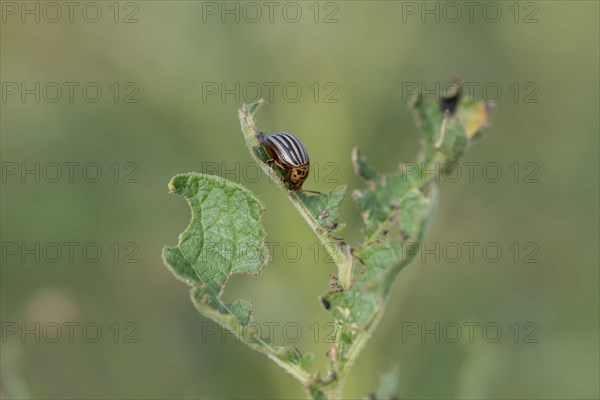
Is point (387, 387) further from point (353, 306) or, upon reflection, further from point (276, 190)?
point (276, 190)

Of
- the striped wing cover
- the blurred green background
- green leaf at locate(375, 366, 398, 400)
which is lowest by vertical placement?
the blurred green background

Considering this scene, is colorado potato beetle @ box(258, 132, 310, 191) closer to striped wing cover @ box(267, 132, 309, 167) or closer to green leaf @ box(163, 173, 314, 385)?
striped wing cover @ box(267, 132, 309, 167)

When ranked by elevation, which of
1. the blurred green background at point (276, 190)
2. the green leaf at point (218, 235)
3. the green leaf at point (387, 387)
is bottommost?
the blurred green background at point (276, 190)

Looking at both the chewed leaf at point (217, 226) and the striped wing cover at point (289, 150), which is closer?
the chewed leaf at point (217, 226)

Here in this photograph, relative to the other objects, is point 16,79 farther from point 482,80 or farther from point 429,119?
point 429,119

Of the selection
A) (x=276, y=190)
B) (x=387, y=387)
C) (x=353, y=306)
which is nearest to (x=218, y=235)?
(x=353, y=306)

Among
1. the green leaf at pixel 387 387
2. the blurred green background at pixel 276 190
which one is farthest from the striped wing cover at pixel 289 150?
the blurred green background at pixel 276 190

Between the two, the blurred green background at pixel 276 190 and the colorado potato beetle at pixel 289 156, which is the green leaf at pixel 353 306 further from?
the blurred green background at pixel 276 190

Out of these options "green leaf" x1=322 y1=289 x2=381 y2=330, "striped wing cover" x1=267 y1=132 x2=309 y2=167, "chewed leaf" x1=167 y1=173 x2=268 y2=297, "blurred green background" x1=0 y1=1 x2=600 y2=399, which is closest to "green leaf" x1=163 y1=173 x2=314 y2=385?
"chewed leaf" x1=167 y1=173 x2=268 y2=297
